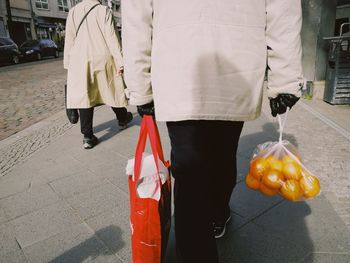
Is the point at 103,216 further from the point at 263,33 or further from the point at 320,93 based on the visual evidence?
the point at 320,93

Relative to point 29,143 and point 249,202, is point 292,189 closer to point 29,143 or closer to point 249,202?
point 249,202

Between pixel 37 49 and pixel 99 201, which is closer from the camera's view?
pixel 99 201

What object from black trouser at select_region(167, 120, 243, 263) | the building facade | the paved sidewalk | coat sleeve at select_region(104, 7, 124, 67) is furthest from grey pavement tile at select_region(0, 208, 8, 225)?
the building facade

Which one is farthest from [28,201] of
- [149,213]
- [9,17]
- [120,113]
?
[9,17]

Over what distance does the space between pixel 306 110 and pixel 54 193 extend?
4314 millimetres

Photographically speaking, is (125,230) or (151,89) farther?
(125,230)

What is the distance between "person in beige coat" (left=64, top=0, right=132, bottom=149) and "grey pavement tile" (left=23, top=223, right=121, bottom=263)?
197cm

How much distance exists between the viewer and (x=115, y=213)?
8.65ft

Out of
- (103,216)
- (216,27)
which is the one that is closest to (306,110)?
(103,216)

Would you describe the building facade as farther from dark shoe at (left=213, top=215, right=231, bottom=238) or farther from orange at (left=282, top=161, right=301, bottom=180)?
orange at (left=282, top=161, right=301, bottom=180)

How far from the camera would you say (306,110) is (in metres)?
5.55

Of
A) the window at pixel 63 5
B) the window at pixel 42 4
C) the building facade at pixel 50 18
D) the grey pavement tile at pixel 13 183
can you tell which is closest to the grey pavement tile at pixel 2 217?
the grey pavement tile at pixel 13 183

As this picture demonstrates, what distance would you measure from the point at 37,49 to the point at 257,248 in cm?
2287

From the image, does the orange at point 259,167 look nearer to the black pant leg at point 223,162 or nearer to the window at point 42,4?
the black pant leg at point 223,162
